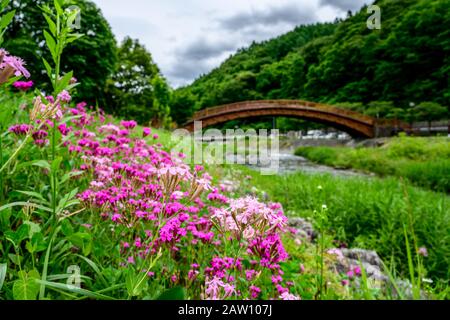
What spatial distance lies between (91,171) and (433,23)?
36.9m

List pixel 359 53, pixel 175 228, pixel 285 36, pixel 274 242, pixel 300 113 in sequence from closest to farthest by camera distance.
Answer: pixel 274 242, pixel 175 228, pixel 300 113, pixel 359 53, pixel 285 36

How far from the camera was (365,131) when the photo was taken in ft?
78.6

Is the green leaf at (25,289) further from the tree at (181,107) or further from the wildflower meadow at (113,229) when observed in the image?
the tree at (181,107)

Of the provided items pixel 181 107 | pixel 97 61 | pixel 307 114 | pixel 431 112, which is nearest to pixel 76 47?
pixel 97 61

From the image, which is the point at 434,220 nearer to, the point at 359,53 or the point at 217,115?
the point at 217,115

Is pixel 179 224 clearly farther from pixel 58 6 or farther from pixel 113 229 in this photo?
pixel 58 6

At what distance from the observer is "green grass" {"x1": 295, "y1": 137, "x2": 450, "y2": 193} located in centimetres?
942

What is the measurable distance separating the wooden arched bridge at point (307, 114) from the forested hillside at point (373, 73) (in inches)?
189

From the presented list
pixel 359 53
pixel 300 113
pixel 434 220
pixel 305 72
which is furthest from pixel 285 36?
pixel 434 220

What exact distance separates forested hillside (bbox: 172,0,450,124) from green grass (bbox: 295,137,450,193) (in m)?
12.8

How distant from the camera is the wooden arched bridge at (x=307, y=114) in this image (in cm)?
2292

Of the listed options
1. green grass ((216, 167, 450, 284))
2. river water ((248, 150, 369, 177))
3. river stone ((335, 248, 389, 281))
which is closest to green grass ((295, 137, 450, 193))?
river water ((248, 150, 369, 177))

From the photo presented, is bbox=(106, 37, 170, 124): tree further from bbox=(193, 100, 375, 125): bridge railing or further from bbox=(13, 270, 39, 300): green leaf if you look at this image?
bbox=(13, 270, 39, 300): green leaf

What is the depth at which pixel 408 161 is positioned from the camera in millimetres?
12938
